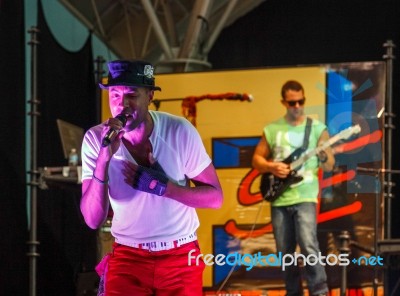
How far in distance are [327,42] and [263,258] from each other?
12.5 feet

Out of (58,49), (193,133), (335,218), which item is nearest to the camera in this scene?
(193,133)

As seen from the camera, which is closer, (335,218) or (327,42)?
(335,218)

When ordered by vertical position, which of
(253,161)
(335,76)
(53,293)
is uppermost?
(335,76)

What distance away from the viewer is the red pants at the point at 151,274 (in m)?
2.65

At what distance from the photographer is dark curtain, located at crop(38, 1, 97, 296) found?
20.1 feet

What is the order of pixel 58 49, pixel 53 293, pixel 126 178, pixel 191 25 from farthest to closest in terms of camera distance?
pixel 191 25, pixel 58 49, pixel 53 293, pixel 126 178

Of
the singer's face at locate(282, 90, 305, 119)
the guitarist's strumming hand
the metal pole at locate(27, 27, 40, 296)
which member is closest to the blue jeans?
the guitarist's strumming hand

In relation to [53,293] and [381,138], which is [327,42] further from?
[53,293]

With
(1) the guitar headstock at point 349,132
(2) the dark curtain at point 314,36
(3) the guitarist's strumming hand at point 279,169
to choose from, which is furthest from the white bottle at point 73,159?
(2) the dark curtain at point 314,36

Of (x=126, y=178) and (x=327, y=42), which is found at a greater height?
(x=327, y=42)

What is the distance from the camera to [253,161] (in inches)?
217

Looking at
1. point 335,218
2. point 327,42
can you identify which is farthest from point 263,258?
point 327,42

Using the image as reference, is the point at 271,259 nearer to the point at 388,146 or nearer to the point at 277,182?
the point at 277,182

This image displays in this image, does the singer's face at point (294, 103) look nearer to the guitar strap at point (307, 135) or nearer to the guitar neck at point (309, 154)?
the guitar strap at point (307, 135)
